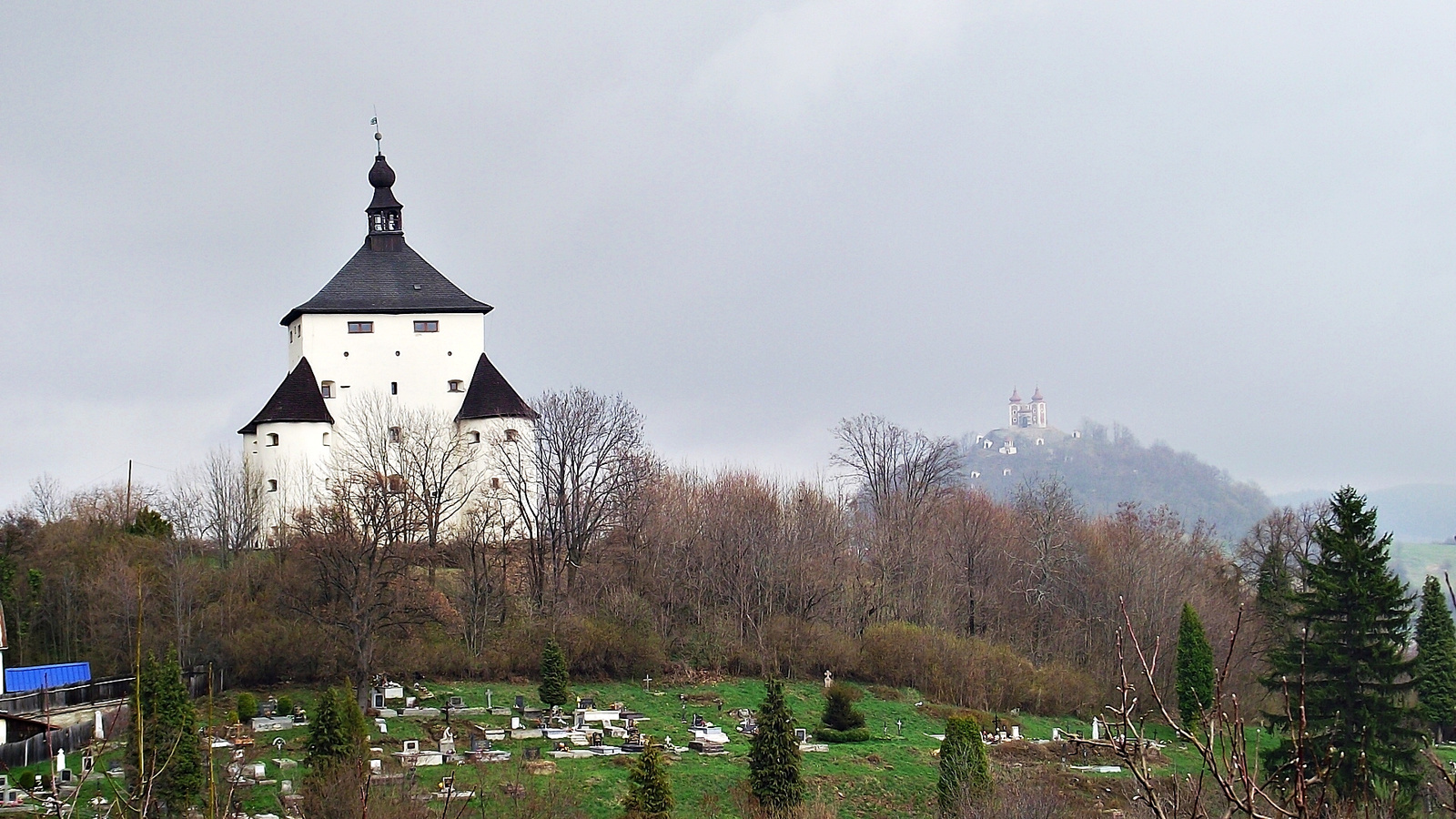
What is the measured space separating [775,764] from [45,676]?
17.8 m

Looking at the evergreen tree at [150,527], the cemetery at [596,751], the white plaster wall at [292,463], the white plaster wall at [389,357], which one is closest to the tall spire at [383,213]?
the white plaster wall at [389,357]

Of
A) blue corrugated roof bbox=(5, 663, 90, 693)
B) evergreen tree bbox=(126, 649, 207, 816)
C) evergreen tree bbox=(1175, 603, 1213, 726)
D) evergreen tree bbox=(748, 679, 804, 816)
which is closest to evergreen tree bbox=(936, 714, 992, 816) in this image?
evergreen tree bbox=(748, 679, 804, 816)

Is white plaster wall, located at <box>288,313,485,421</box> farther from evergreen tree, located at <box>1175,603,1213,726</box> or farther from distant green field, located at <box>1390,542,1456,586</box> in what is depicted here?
distant green field, located at <box>1390,542,1456,586</box>

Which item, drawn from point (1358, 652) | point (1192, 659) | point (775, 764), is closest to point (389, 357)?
point (775, 764)

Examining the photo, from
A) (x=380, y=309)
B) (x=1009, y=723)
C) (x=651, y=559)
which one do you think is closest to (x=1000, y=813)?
(x=1009, y=723)

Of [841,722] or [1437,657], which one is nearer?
[841,722]

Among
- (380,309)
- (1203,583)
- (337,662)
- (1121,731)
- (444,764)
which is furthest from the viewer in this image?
(1203,583)

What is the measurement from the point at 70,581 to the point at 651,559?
1652 centimetres

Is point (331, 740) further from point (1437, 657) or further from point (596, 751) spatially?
point (1437, 657)

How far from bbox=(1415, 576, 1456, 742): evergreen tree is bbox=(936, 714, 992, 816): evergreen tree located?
13.5 m

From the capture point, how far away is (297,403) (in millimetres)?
44844

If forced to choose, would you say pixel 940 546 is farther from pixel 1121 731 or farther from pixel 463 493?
pixel 1121 731

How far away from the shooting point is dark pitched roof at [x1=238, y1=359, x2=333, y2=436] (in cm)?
4447

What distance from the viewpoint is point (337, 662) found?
33469 mm
